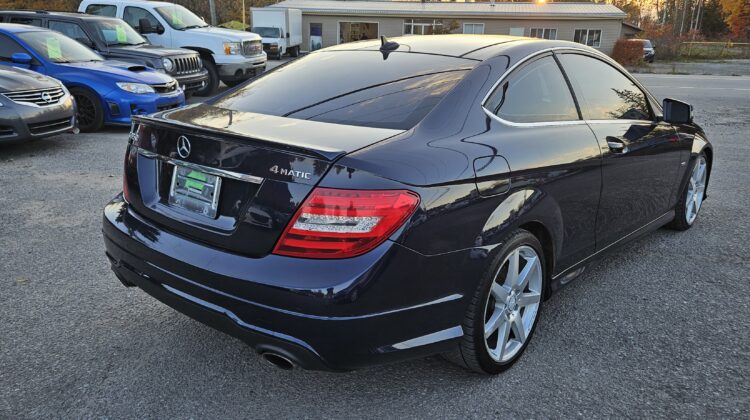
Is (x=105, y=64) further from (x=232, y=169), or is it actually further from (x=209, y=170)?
(x=232, y=169)

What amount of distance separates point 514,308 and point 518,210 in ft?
1.68

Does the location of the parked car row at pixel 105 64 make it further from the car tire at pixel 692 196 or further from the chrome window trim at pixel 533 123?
the car tire at pixel 692 196

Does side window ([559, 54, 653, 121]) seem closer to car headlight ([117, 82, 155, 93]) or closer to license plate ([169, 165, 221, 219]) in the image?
license plate ([169, 165, 221, 219])

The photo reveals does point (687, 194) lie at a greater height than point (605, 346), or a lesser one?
greater

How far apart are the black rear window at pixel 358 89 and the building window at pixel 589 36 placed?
1597 inches

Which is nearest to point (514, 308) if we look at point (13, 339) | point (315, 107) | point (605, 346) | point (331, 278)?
point (605, 346)

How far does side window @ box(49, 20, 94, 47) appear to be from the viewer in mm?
10352

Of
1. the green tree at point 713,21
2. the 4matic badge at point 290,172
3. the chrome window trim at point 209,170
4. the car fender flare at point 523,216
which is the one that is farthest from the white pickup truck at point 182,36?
the green tree at point 713,21

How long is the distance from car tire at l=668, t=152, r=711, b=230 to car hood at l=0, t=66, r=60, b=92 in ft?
23.9

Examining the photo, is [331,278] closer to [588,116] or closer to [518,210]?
[518,210]

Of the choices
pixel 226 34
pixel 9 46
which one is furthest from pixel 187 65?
pixel 9 46

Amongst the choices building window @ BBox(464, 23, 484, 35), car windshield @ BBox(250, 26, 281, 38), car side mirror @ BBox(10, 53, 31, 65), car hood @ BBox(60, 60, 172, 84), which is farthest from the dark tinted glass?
building window @ BBox(464, 23, 484, 35)

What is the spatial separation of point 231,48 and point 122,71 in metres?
4.59

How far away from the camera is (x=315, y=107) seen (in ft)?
8.98
